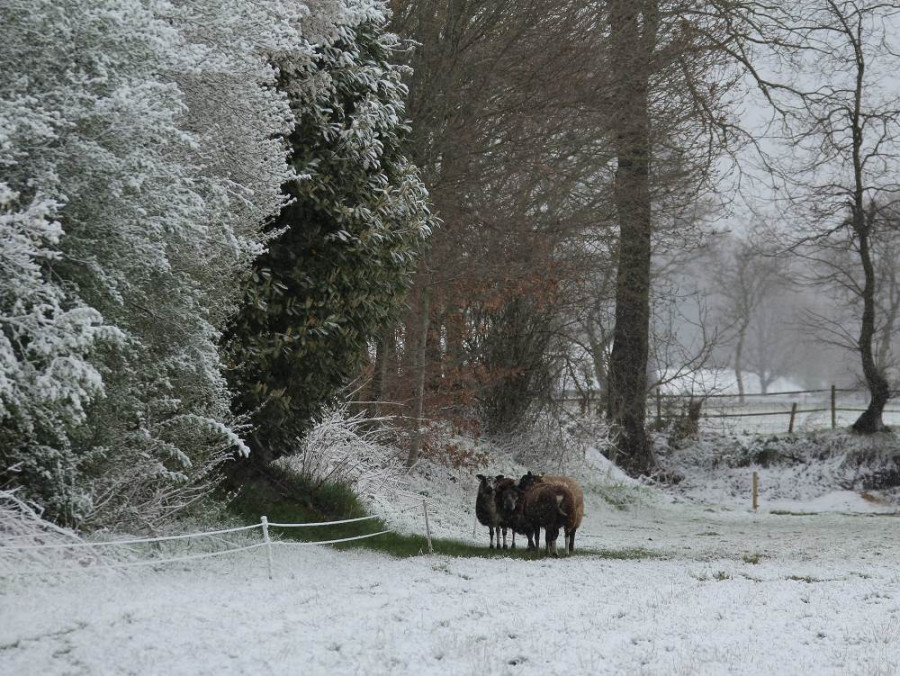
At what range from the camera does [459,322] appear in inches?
873

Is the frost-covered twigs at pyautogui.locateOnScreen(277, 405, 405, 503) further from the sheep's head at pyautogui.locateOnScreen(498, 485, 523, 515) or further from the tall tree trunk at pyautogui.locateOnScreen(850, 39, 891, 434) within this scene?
the tall tree trunk at pyautogui.locateOnScreen(850, 39, 891, 434)

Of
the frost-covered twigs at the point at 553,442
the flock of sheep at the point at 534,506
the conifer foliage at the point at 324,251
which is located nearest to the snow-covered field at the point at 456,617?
the flock of sheep at the point at 534,506

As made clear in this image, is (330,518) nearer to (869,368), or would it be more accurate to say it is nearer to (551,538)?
(551,538)

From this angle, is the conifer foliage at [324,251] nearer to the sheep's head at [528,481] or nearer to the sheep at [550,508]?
the sheep's head at [528,481]

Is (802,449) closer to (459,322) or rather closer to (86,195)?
(459,322)

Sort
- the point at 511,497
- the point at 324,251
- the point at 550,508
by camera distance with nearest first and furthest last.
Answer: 1. the point at 324,251
2. the point at 550,508
3. the point at 511,497

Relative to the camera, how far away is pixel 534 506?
1383 centimetres

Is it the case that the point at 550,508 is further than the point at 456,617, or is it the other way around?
the point at 550,508

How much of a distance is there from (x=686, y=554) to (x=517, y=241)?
6449 mm

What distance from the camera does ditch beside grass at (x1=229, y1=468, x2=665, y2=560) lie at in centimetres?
1297

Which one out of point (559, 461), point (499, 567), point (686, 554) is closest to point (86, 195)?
point (499, 567)

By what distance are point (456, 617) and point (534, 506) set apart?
16.9 ft

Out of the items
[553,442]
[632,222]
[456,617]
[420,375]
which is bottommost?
[456,617]

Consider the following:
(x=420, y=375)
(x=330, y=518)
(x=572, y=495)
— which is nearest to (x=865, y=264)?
(x=420, y=375)
